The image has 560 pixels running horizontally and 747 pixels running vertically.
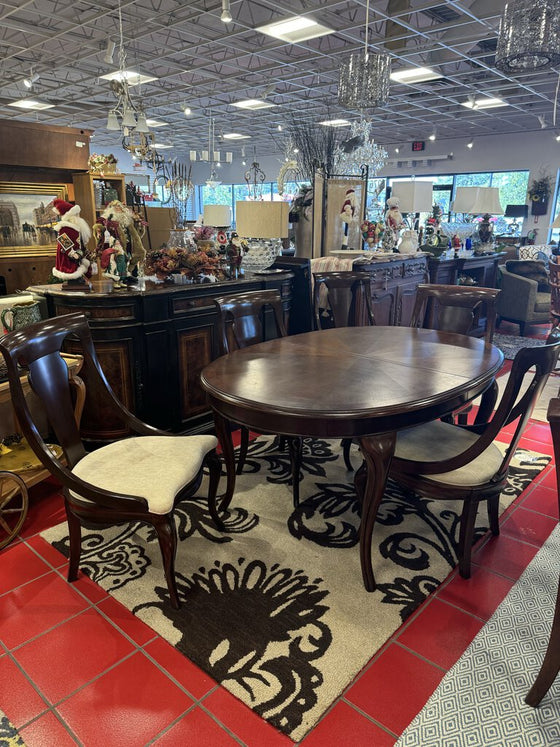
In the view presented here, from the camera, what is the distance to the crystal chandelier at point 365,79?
3240mm

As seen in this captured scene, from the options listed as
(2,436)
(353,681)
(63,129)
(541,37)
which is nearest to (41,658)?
(353,681)

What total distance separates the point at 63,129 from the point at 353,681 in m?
6.84

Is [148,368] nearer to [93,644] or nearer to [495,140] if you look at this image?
[93,644]

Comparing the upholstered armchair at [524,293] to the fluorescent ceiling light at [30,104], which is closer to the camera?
the upholstered armchair at [524,293]

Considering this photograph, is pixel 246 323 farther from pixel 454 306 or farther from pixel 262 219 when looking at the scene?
pixel 454 306

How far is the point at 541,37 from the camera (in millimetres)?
2473

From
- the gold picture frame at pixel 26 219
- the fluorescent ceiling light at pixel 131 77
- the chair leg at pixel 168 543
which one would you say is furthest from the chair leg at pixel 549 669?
the fluorescent ceiling light at pixel 131 77

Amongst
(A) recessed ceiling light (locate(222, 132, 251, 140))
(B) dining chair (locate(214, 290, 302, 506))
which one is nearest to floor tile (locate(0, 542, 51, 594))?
(B) dining chair (locate(214, 290, 302, 506))

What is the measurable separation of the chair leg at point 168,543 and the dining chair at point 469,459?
0.93 meters

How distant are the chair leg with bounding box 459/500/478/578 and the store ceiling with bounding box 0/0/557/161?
472 cm

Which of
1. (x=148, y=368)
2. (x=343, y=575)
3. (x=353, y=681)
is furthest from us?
(x=148, y=368)

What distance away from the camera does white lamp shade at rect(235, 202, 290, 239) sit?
3.56 metres

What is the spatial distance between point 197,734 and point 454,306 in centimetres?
269

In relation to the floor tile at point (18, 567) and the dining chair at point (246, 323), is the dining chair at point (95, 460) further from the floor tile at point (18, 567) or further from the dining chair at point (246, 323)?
the dining chair at point (246, 323)
